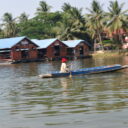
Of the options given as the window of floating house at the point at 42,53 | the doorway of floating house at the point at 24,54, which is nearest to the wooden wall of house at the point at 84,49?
the window of floating house at the point at 42,53

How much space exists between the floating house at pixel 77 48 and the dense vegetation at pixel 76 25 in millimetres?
2493

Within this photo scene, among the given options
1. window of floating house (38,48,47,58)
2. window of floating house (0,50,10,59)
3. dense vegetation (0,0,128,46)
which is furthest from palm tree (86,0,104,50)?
window of floating house (0,50,10,59)

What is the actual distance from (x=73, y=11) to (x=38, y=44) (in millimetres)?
11687

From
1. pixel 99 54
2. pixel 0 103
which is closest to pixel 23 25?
pixel 99 54

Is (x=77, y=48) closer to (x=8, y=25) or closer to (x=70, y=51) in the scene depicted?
(x=70, y=51)

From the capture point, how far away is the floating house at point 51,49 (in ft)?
179

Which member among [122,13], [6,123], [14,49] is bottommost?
[6,123]

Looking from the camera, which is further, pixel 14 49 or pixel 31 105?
pixel 14 49

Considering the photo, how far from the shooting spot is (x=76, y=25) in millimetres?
61750

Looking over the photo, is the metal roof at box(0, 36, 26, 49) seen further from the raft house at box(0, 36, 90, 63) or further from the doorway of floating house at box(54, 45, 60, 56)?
the doorway of floating house at box(54, 45, 60, 56)

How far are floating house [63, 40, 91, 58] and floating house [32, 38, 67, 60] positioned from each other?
1837 mm

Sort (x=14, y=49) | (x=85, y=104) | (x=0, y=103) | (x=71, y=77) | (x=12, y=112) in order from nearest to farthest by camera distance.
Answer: (x=12, y=112) → (x=85, y=104) → (x=0, y=103) → (x=71, y=77) → (x=14, y=49)

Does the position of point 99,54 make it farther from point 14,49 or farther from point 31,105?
point 31,105

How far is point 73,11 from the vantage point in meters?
62.2
